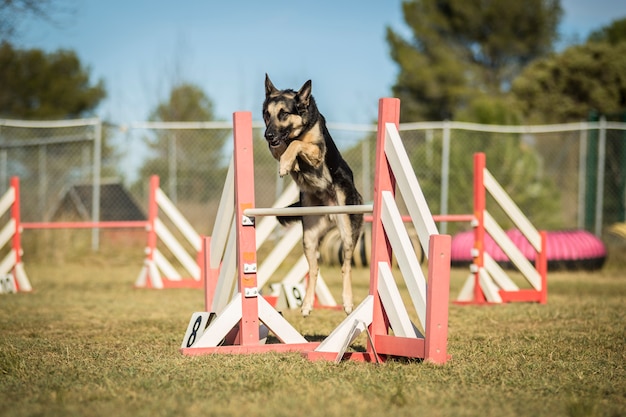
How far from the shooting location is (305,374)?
371 cm

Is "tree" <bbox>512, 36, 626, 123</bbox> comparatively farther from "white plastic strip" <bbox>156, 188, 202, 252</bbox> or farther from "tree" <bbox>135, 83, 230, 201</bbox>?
"white plastic strip" <bbox>156, 188, 202, 252</bbox>

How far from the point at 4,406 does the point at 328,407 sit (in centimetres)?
129

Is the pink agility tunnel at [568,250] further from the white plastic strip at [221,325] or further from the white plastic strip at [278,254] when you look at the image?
the white plastic strip at [221,325]

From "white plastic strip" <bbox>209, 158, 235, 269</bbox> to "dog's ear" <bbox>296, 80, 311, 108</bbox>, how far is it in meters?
0.68

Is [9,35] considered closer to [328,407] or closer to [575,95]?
[328,407]

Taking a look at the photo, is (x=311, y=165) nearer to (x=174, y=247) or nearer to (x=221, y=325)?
(x=221, y=325)

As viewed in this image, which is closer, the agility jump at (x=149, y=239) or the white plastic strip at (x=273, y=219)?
the white plastic strip at (x=273, y=219)

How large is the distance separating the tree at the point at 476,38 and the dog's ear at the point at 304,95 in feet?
91.0

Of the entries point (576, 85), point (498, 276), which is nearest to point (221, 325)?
point (498, 276)

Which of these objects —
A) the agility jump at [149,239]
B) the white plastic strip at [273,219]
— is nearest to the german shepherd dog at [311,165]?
the white plastic strip at [273,219]

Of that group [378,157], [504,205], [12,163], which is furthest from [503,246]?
[12,163]

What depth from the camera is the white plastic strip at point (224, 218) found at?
15.9 ft

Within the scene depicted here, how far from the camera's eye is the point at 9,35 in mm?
14562

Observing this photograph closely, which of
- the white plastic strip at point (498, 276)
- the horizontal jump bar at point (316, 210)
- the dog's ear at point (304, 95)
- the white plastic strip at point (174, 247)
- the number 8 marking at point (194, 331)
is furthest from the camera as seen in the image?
the white plastic strip at point (174, 247)
